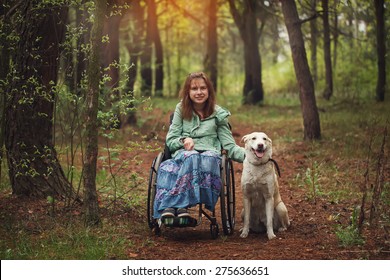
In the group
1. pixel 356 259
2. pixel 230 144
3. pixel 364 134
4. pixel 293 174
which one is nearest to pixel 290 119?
pixel 364 134

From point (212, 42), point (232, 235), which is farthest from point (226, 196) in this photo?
point (212, 42)

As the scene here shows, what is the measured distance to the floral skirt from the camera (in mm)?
5148

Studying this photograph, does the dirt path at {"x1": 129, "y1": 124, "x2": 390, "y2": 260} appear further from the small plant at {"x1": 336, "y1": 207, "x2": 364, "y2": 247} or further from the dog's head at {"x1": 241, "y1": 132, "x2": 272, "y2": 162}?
the dog's head at {"x1": 241, "y1": 132, "x2": 272, "y2": 162}

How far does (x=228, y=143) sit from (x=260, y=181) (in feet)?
2.03

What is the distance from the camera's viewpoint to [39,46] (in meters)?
6.13

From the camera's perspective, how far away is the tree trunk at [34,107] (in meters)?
5.78

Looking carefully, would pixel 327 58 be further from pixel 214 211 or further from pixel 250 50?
pixel 214 211

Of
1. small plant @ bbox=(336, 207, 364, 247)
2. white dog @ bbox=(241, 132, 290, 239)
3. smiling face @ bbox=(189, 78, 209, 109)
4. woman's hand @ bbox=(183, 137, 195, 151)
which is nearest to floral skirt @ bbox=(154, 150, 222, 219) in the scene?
woman's hand @ bbox=(183, 137, 195, 151)

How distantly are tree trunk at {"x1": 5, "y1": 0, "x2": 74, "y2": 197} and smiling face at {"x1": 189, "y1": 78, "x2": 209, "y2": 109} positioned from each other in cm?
152

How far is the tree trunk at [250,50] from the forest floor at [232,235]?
13.3 meters

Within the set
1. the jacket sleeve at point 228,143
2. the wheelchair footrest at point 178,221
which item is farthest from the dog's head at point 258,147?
the wheelchair footrest at point 178,221

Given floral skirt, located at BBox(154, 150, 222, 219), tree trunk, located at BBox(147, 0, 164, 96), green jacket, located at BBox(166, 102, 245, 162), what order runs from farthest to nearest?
tree trunk, located at BBox(147, 0, 164, 96)
green jacket, located at BBox(166, 102, 245, 162)
floral skirt, located at BBox(154, 150, 222, 219)

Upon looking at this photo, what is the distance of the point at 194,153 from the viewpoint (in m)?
5.29
